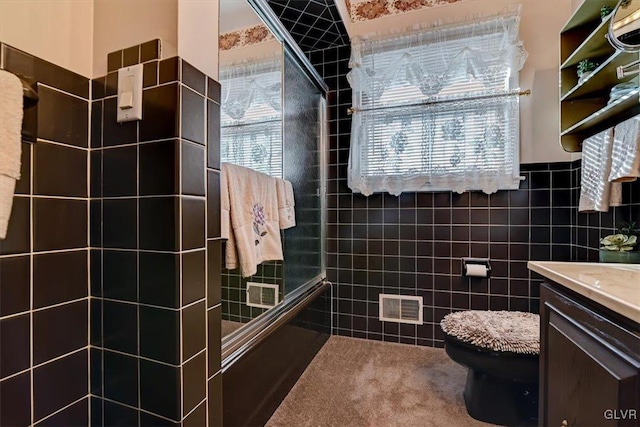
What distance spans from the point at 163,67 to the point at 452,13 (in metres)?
2.08

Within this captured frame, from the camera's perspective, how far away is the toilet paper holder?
193cm

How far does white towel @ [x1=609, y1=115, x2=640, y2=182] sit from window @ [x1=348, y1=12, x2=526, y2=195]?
0.63 metres

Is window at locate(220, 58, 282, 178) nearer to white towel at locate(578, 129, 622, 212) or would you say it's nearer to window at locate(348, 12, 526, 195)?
window at locate(348, 12, 526, 195)

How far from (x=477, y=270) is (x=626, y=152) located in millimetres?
998

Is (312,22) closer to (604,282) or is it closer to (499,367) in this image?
(604,282)

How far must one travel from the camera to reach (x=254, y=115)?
1.70 m

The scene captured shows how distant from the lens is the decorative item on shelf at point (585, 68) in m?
1.42

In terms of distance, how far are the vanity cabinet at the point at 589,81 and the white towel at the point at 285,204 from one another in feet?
5.01

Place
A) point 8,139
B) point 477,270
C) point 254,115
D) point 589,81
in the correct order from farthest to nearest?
1. point 477,270
2. point 254,115
3. point 589,81
4. point 8,139

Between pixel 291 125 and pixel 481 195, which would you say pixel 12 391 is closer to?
pixel 291 125

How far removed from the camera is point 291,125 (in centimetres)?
191

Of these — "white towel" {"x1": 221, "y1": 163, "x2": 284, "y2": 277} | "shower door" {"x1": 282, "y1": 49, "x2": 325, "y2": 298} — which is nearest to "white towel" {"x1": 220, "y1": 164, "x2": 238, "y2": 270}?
"white towel" {"x1": 221, "y1": 163, "x2": 284, "y2": 277}

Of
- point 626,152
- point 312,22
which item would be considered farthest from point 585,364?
point 312,22

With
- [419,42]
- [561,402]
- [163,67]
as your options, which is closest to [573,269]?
[561,402]
